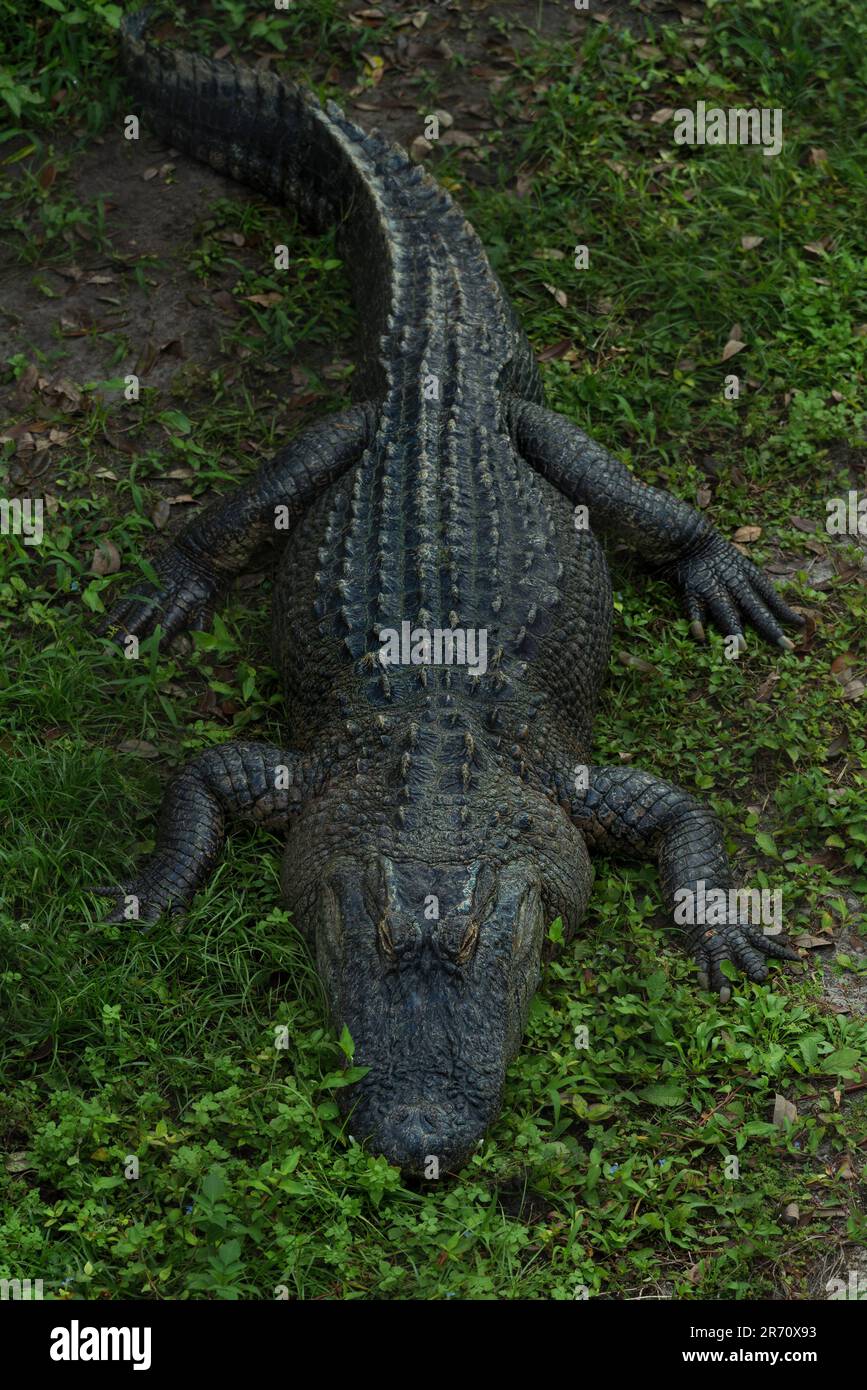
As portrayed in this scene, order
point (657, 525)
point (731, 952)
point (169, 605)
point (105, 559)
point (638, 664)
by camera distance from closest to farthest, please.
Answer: point (731, 952), point (638, 664), point (169, 605), point (657, 525), point (105, 559)

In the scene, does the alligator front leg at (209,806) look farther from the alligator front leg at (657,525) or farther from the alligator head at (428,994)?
the alligator front leg at (657,525)

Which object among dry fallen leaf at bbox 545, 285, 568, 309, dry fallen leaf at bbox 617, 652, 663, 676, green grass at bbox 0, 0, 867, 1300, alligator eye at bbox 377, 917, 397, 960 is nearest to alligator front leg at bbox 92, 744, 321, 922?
green grass at bbox 0, 0, 867, 1300

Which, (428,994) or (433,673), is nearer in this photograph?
(428,994)

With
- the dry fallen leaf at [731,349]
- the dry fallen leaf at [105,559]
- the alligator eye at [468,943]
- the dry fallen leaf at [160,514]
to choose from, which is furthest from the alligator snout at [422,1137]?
the dry fallen leaf at [731,349]

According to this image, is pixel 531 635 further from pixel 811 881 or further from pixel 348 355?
pixel 348 355

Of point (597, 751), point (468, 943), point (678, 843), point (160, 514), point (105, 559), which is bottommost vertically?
point (468, 943)

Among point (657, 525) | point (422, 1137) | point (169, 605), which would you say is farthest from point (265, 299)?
point (422, 1137)

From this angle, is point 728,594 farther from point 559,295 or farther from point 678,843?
point 559,295

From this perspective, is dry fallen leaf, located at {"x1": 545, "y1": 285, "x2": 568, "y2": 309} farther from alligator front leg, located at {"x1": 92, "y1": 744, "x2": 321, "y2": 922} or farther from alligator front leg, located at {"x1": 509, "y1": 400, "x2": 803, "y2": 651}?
alligator front leg, located at {"x1": 92, "y1": 744, "x2": 321, "y2": 922}
